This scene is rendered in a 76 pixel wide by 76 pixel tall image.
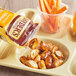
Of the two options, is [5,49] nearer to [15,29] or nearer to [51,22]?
[15,29]

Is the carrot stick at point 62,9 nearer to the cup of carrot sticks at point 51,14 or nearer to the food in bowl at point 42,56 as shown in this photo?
the cup of carrot sticks at point 51,14

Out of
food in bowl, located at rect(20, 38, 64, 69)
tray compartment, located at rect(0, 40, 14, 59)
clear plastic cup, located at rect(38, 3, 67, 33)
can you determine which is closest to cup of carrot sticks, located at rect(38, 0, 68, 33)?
clear plastic cup, located at rect(38, 3, 67, 33)

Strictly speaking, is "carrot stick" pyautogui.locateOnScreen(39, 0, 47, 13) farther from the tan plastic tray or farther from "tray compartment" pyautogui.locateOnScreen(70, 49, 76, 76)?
"tray compartment" pyautogui.locateOnScreen(70, 49, 76, 76)

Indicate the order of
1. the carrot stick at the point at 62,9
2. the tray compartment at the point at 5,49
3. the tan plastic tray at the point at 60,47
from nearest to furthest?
the tan plastic tray at the point at 60,47 < the tray compartment at the point at 5,49 < the carrot stick at the point at 62,9

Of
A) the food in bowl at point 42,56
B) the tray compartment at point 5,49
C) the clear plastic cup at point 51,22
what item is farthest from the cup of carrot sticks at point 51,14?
the tray compartment at point 5,49

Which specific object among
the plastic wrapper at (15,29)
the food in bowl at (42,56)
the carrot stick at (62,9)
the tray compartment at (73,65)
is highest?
the plastic wrapper at (15,29)

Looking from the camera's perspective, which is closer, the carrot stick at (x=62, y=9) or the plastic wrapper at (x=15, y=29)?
the plastic wrapper at (x=15, y=29)

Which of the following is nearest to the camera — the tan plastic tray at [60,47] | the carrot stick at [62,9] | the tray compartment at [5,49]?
the tan plastic tray at [60,47]

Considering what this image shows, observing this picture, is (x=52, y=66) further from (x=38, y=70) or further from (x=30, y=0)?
(x=30, y=0)
